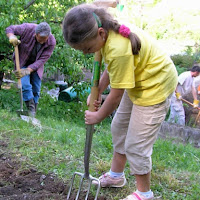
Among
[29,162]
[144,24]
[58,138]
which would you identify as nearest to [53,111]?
[58,138]

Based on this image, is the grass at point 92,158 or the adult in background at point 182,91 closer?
the grass at point 92,158

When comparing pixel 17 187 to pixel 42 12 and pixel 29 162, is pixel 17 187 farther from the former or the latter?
pixel 42 12

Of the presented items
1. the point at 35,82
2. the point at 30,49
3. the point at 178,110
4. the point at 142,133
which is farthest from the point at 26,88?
the point at 178,110

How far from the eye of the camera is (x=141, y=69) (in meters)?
2.19

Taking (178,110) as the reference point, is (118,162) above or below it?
above

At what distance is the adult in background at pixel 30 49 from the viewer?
4977 millimetres

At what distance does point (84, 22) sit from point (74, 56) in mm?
5045

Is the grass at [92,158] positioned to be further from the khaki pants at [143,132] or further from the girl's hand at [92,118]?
the girl's hand at [92,118]

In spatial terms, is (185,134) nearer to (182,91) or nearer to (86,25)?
(182,91)

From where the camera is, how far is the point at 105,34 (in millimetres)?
2055

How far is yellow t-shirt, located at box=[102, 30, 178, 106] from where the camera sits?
1.99 metres

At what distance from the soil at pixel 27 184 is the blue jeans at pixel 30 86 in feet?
7.87

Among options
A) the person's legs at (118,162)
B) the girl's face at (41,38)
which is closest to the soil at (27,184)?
the person's legs at (118,162)

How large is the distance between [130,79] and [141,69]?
8.2 inches
